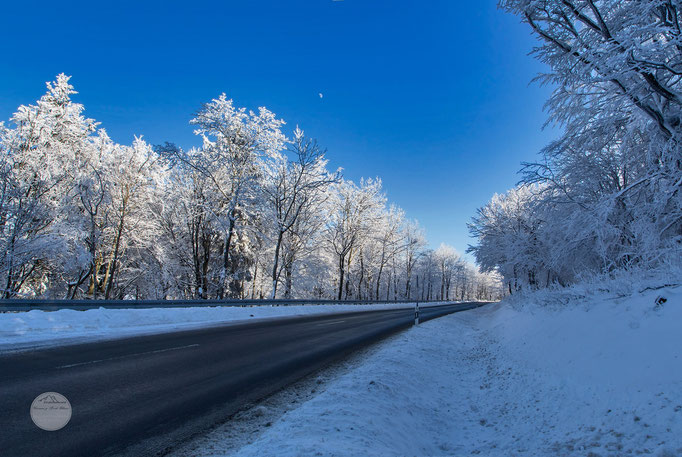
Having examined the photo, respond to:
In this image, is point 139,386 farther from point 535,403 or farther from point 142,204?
point 142,204

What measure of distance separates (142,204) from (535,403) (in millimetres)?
23542

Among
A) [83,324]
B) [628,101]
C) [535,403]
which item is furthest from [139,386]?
[628,101]

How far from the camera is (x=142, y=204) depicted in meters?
20.8

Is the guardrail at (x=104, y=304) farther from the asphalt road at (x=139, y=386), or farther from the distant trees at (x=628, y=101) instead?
the distant trees at (x=628, y=101)

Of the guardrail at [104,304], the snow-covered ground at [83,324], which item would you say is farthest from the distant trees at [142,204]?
the snow-covered ground at [83,324]

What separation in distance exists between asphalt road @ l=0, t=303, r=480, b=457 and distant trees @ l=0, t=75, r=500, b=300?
39.2 ft

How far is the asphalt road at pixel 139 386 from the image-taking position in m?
2.91

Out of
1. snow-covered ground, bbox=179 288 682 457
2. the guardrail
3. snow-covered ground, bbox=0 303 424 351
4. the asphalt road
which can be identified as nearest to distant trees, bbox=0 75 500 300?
the guardrail

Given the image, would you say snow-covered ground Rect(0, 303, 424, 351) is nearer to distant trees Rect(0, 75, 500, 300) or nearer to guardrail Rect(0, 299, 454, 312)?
guardrail Rect(0, 299, 454, 312)

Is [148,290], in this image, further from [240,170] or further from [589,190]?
[589,190]

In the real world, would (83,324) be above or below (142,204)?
below

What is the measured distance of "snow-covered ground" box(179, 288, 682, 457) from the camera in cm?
284

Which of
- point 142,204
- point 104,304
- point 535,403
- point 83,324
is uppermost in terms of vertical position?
point 142,204

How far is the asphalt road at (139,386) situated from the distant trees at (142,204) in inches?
470
